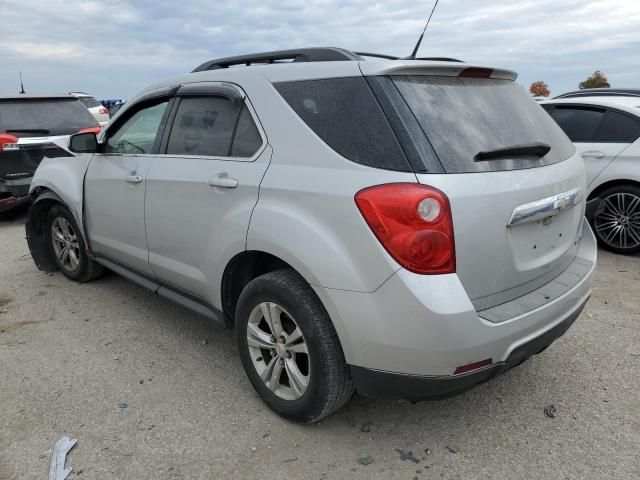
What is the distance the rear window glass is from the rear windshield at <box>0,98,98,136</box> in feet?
21.1

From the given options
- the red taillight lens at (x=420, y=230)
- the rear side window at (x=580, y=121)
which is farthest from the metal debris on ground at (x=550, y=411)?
the rear side window at (x=580, y=121)

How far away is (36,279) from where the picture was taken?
504 cm

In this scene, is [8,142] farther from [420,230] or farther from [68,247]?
[420,230]

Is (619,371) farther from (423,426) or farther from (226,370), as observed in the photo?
(226,370)

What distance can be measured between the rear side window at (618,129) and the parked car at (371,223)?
3195 mm

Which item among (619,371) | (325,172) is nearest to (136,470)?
(325,172)

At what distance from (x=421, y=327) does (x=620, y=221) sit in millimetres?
4450

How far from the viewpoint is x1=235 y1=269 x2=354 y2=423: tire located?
7.85ft

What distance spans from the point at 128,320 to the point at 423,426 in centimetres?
242

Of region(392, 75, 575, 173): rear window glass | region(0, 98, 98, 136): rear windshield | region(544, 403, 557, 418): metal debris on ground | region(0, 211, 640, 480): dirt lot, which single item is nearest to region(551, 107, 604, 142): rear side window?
region(0, 211, 640, 480): dirt lot

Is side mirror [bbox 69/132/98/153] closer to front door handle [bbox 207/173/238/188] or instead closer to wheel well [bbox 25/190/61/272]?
wheel well [bbox 25/190/61/272]

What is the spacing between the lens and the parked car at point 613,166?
5488 millimetres

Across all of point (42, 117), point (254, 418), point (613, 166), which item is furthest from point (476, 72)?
point (42, 117)

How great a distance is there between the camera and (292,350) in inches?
102
